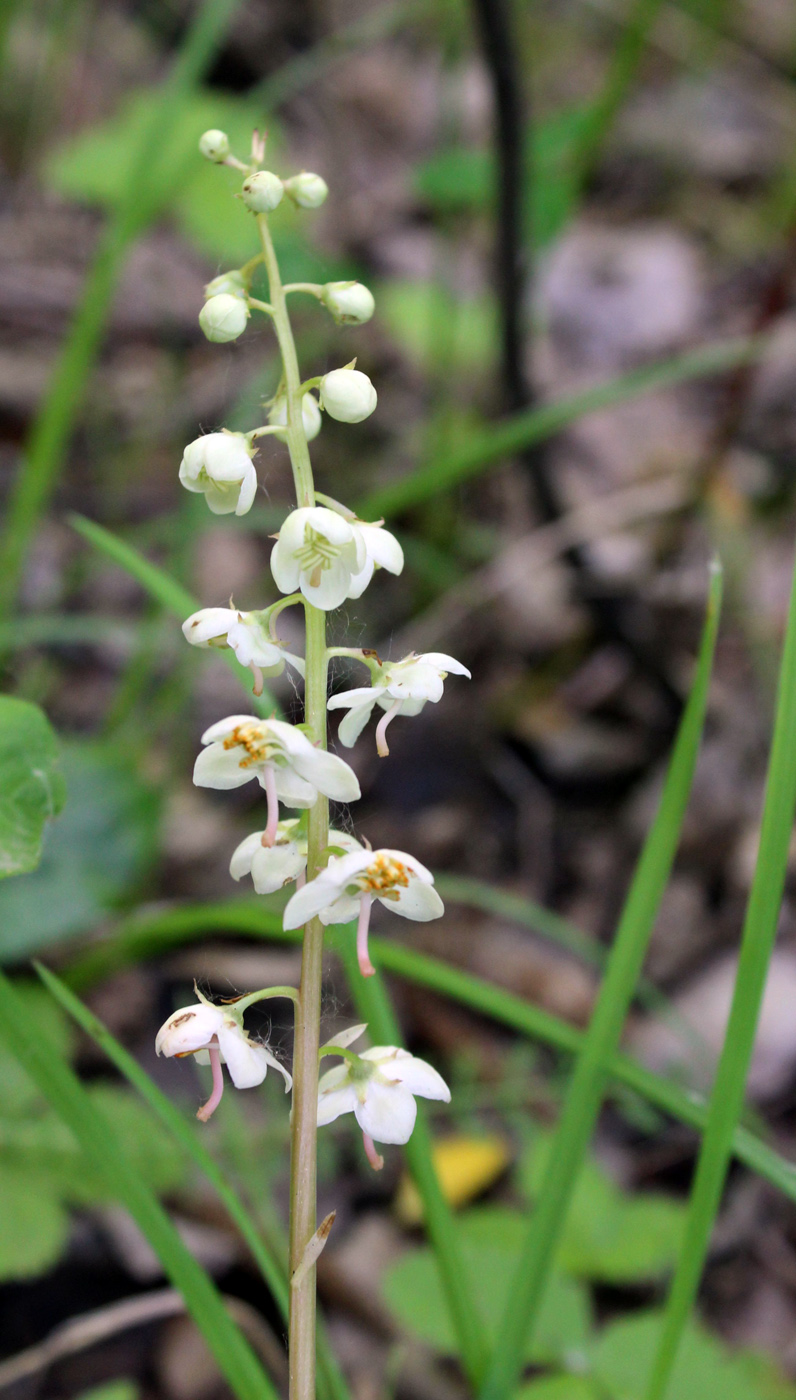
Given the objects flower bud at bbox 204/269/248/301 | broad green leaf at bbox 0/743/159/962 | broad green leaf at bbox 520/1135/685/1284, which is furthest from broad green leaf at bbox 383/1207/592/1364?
flower bud at bbox 204/269/248/301

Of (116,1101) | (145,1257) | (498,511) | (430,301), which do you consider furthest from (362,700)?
(430,301)

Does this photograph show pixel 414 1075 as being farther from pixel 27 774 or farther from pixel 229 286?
pixel 229 286

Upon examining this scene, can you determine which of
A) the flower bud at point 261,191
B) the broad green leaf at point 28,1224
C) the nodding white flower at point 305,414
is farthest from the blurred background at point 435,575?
the flower bud at point 261,191

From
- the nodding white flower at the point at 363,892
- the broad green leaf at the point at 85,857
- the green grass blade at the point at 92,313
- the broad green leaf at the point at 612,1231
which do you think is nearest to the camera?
the nodding white flower at the point at 363,892

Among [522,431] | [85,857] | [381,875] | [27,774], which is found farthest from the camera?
[85,857]

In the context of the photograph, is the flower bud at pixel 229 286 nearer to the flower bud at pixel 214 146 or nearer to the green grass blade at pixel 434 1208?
the flower bud at pixel 214 146

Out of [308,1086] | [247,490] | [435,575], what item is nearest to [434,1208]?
[308,1086]
